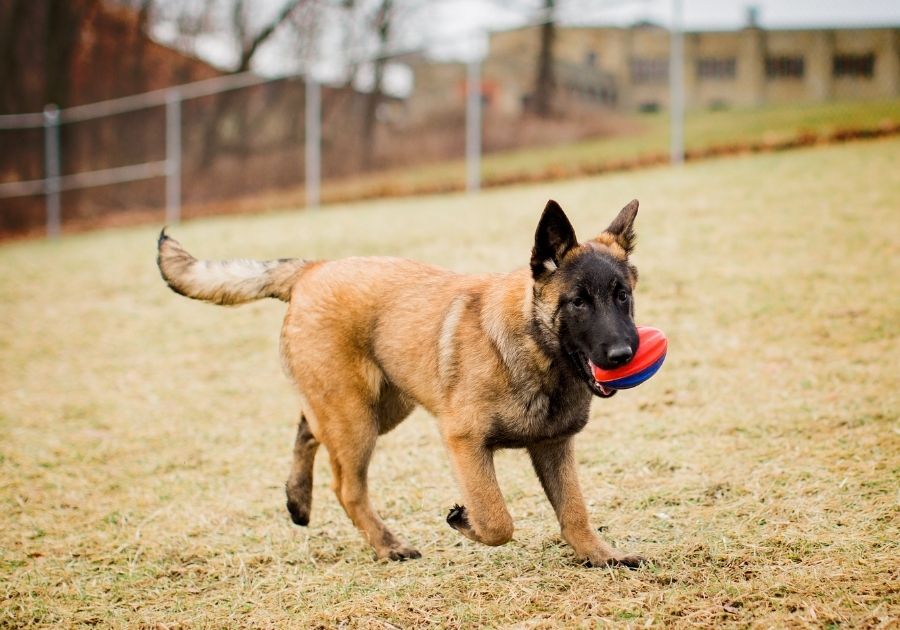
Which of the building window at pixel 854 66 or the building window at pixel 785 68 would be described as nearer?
the building window at pixel 854 66

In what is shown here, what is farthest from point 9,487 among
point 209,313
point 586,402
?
point 209,313

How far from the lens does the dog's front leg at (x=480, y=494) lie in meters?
4.11

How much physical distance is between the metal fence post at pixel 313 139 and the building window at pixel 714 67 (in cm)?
748

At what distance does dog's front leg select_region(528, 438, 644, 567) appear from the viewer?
4.23 meters

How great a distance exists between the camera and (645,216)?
37.8ft

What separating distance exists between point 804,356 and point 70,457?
5819 millimetres

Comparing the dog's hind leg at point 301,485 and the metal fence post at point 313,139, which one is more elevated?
the metal fence post at point 313,139

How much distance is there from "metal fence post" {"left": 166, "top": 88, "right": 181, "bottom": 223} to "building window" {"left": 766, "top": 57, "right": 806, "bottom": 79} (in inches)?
471

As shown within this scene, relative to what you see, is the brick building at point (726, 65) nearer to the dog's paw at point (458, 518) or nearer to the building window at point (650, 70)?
the building window at point (650, 70)

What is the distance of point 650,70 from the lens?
13.8 meters

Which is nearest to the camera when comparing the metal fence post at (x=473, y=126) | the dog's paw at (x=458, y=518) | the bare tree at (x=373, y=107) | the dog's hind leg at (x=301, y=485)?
the dog's paw at (x=458, y=518)

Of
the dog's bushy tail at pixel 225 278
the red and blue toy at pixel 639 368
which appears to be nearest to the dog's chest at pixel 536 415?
the red and blue toy at pixel 639 368

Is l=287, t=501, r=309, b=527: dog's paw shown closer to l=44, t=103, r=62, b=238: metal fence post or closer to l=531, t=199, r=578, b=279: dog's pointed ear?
l=531, t=199, r=578, b=279: dog's pointed ear

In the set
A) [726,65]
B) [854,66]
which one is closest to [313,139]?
[726,65]
